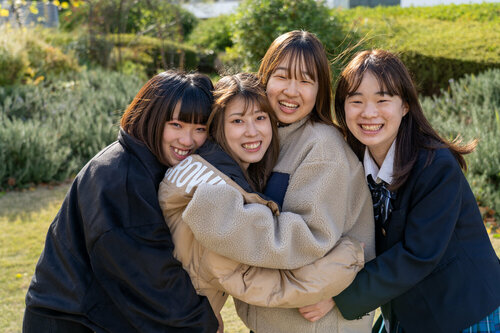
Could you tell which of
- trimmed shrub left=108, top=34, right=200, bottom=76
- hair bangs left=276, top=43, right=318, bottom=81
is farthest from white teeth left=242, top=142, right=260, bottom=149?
trimmed shrub left=108, top=34, right=200, bottom=76

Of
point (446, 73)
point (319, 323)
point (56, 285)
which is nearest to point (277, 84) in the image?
point (319, 323)

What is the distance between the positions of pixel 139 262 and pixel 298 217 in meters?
Result: 0.65

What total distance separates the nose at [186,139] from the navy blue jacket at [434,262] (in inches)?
37.6

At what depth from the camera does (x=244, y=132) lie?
7.80 ft

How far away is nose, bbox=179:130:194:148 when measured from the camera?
7.86ft

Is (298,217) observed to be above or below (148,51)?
above

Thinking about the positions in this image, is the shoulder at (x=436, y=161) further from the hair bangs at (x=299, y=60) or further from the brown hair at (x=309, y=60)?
the hair bangs at (x=299, y=60)

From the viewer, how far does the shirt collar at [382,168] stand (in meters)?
2.32

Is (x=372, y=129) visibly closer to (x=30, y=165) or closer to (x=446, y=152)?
(x=446, y=152)

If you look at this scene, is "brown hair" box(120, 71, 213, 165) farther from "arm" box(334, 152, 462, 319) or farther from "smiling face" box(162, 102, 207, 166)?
"arm" box(334, 152, 462, 319)

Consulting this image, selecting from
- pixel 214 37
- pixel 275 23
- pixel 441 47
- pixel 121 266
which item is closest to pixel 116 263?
pixel 121 266

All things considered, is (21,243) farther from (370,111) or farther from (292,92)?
(370,111)

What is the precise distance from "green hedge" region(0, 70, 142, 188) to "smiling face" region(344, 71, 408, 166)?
4049 mm

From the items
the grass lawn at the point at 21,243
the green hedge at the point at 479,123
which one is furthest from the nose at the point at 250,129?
the green hedge at the point at 479,123
